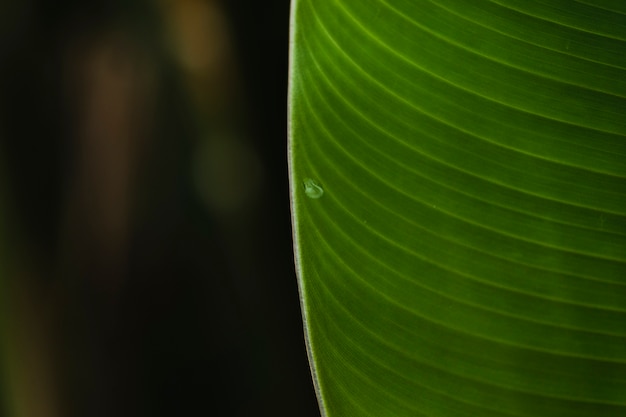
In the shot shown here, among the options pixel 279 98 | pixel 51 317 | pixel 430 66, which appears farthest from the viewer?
pixel 279 98

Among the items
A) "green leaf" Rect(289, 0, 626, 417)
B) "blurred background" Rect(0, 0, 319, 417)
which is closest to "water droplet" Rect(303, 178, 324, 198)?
"green leaf" Rect(289, 0, 626, 417)

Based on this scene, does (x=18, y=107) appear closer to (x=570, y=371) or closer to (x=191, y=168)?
(x=191, y=168)

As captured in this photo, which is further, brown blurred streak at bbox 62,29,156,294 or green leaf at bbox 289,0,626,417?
brown blurred streak at bbox 62,29,156,294

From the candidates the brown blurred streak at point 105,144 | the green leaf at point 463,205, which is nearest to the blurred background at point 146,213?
the brown blurred streak at point 105,144

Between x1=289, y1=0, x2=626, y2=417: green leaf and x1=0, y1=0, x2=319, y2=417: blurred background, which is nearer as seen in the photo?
x1=289, y1=0, x2=626, y2=417: green leaf

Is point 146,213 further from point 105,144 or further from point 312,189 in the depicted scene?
point 312,189

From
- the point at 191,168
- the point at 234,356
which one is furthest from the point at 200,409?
the point at 191,168

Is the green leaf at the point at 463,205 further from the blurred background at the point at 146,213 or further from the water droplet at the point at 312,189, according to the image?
the blurred background at the point at 146,213

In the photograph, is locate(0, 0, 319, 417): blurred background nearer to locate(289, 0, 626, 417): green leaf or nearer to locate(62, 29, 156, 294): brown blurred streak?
locate(62, 29, 156, 294): brown blurred streak

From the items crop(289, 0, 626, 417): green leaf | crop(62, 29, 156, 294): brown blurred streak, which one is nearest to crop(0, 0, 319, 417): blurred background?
crop(62, 29, 156, 294): brown blurred streak
